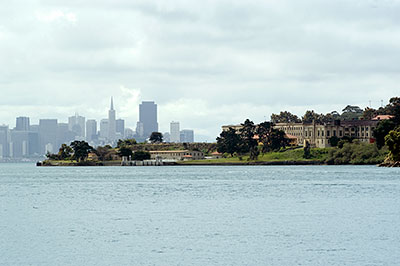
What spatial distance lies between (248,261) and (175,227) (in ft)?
49.6

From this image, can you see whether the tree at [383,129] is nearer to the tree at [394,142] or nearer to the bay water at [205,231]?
the tree at [394,142]

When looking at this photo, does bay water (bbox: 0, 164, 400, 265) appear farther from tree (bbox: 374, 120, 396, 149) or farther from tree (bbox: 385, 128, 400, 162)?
tree (bbox: 374, 120, 396, 149)

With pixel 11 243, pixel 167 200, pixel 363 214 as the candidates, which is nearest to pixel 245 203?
pixel 167 200

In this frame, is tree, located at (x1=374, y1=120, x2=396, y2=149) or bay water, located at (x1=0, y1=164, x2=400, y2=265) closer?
bay water, located at (x1=0, y1=164, x2=400, y2=265)

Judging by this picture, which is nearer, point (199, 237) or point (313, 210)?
point (199, 237)

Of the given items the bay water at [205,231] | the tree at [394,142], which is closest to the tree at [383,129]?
the tree at [394,142]

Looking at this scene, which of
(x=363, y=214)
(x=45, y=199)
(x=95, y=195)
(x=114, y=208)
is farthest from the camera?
(x=95, y=195)

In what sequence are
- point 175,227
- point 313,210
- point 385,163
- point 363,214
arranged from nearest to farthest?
point 175,227 → point 363,214 → point 313,210 → point 385,163

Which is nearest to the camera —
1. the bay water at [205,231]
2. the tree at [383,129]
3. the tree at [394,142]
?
the bay water at [205,231]

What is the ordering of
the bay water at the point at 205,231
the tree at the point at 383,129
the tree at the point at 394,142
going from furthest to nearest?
the tree at the point at 383,129 → the tree at the point at 394,142 → the bay water at the point at 205,231

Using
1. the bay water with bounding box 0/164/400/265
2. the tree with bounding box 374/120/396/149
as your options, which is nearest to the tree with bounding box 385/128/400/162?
the tree with bounding box 374/120/396/149

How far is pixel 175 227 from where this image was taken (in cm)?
5569

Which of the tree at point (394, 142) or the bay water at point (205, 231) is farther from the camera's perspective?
the tree at point (394, 142)

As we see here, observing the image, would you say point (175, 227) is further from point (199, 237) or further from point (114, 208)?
Result: point (114, 208)
